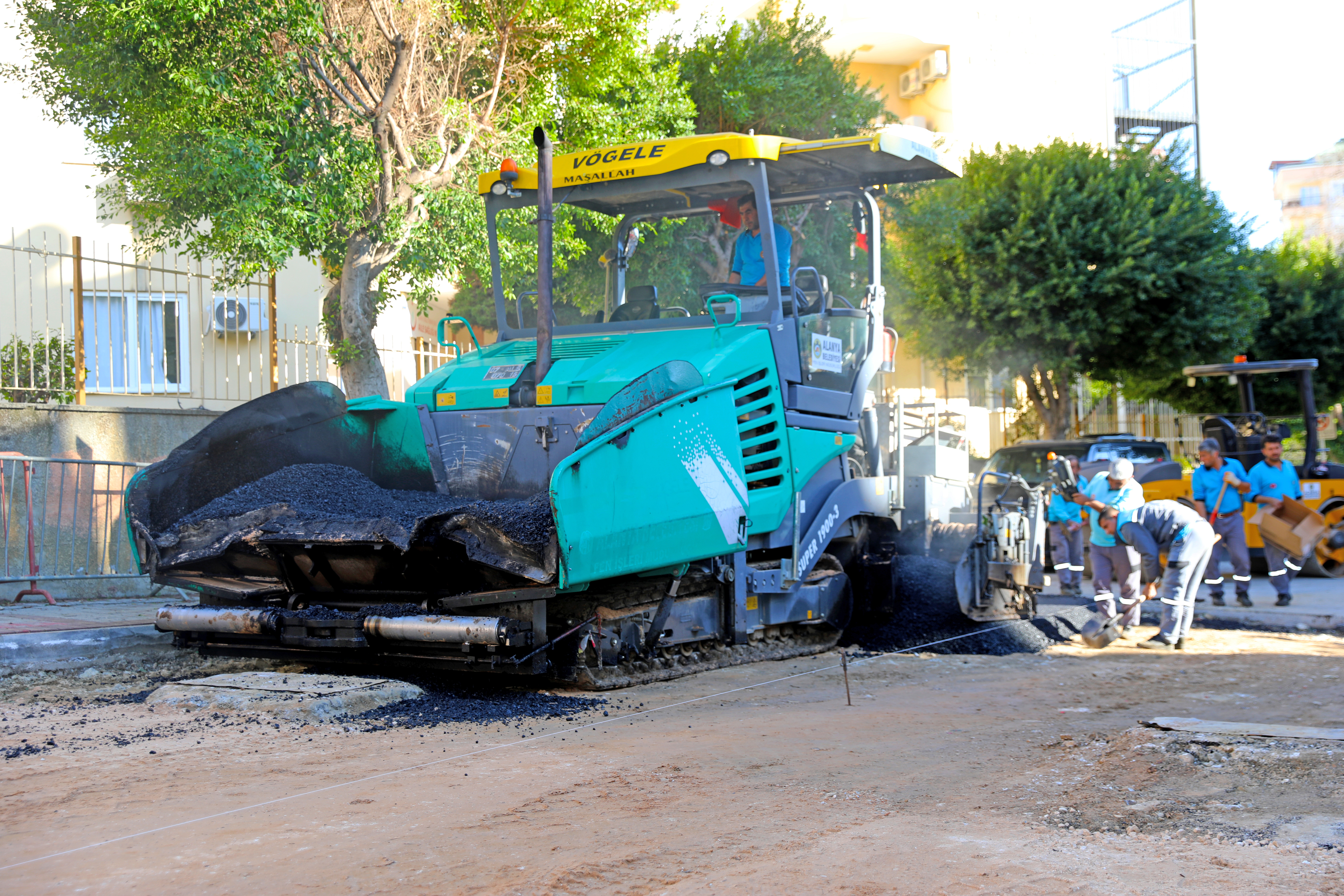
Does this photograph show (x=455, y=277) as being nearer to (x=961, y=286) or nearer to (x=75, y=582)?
(x=75, y=582)

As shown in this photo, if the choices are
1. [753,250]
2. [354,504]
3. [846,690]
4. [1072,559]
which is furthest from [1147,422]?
[354,504]

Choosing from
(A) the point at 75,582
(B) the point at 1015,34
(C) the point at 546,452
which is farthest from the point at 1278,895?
(B) the point at 1015,34

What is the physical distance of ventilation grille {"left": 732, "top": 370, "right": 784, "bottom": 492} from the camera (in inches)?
255

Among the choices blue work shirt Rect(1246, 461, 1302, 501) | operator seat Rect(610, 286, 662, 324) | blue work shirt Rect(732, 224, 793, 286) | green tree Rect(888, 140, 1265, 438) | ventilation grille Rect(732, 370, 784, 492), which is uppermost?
green tree Rect(888, 140, 1265, 438)

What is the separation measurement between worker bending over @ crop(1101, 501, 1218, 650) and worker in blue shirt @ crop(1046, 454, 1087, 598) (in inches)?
101

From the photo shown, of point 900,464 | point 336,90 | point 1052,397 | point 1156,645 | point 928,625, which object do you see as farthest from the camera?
point 1052,397

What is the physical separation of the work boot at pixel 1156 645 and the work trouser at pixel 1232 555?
2.86 meters

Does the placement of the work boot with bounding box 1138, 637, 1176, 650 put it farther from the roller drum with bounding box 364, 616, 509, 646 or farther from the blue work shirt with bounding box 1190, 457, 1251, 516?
the roller drum with bounding box 364, 616, 509, 646

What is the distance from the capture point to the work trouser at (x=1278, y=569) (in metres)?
11.3

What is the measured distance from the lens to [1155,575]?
9133mm

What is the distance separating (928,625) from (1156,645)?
1876 mm

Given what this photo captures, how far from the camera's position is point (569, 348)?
6.86 m

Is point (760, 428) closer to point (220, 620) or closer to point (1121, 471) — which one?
point (220, 620)

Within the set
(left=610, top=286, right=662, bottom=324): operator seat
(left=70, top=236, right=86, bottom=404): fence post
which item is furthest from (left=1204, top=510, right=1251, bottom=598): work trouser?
(left=70, top=236, right=86, bottom=404): fence post
